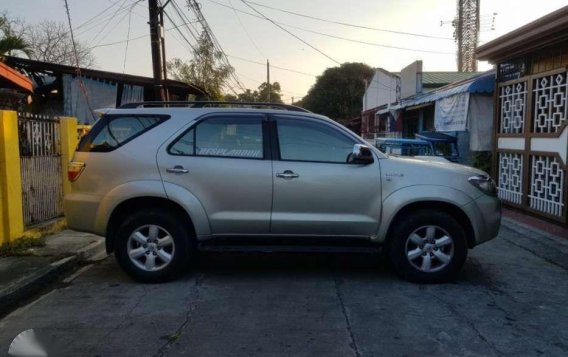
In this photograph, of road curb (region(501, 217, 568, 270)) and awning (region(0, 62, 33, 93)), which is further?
awning (region(0, 62, 33, 93))

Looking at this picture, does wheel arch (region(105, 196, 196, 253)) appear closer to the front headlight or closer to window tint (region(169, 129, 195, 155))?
window tint (region(169, 129, 195, 155))

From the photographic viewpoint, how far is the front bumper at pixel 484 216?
232 inches

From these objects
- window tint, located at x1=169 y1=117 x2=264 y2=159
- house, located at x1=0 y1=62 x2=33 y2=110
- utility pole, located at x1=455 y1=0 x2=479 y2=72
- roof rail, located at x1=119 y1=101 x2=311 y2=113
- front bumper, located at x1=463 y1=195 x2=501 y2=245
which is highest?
utility pole, located at x1=455 y1=0 x2=479 y2=72

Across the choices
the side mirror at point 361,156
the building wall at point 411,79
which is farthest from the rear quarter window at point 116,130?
the building wall at point 411,79

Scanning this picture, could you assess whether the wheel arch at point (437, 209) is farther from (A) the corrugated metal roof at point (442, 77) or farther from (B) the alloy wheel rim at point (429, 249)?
(A) the corrugated metal roof at point (442, 77)

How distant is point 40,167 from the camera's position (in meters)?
8.70

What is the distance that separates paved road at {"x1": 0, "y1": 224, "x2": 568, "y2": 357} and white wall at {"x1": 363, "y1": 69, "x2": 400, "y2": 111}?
2446 centimetres

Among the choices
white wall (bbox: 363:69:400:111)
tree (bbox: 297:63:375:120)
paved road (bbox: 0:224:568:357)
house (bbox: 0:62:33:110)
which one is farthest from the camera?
tree (bbox: 297:63:375:120)

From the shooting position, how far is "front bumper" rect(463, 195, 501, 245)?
5891mm

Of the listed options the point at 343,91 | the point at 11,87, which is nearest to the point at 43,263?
the point at 11,87

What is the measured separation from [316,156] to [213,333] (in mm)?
2296

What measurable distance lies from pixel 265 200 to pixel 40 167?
466 cm

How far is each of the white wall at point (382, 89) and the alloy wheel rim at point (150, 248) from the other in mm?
25159

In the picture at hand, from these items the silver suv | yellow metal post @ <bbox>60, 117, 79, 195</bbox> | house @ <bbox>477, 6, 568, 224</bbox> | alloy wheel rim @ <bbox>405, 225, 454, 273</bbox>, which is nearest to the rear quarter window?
the silver suv
